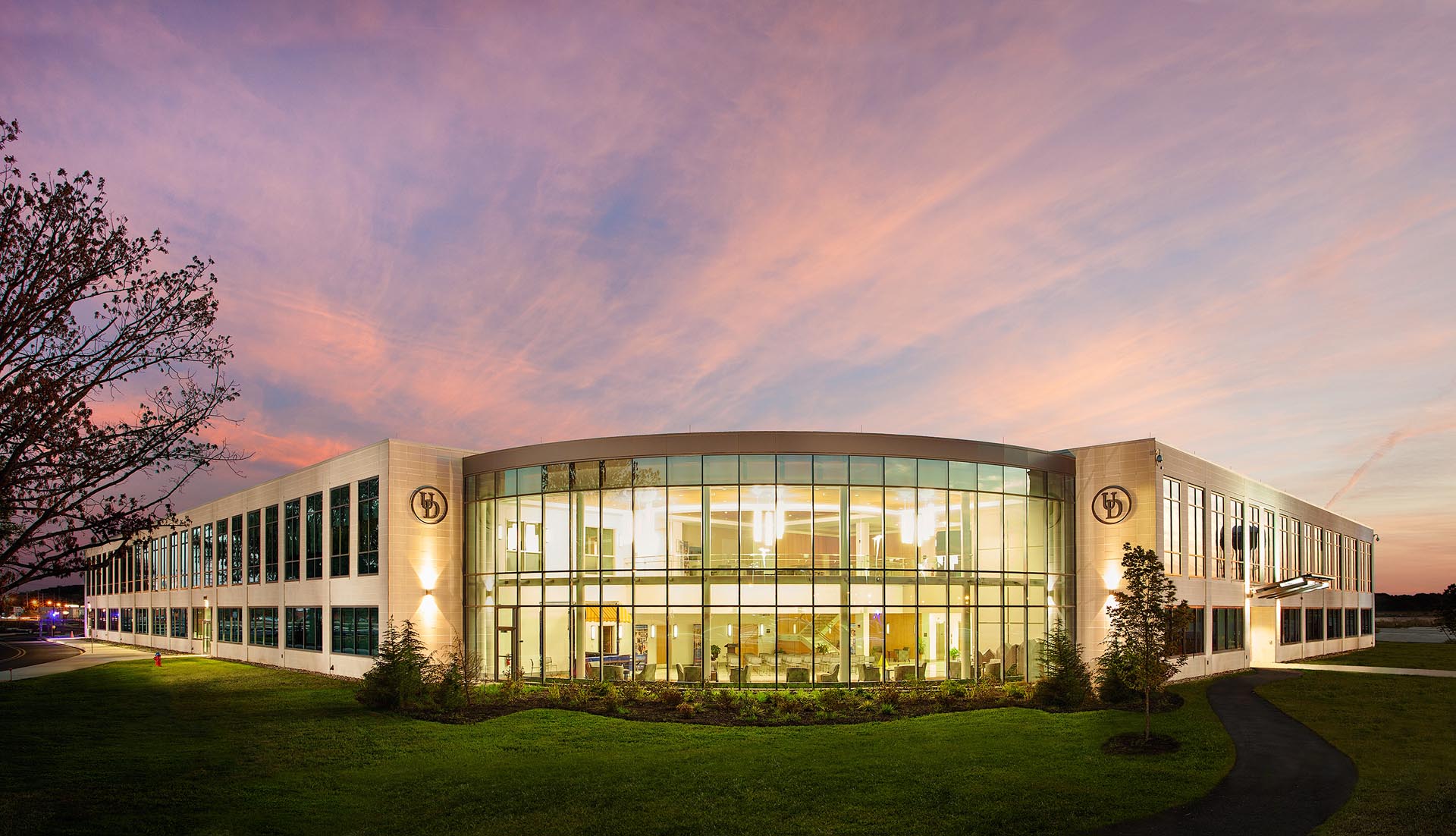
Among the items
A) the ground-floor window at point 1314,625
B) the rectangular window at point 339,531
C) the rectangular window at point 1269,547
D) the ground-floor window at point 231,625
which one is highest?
the rectangular window at point 339,531

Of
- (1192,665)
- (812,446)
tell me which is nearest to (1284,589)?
(1192,665)

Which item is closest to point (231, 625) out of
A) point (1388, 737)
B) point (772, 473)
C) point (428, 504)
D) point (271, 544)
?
point (271, 544)

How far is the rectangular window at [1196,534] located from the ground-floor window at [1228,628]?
7.01ft

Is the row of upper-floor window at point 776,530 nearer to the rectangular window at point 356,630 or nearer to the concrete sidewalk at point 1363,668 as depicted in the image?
the rectangular window at point 356,630

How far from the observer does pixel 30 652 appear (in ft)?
188

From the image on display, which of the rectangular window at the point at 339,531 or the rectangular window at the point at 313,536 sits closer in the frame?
the rectangular window at the point at 339,531

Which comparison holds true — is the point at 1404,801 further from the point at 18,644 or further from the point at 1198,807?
the point at 18,644

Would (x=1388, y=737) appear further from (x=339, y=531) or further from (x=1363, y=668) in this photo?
(x=339, y=531)

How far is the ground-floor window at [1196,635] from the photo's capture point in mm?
31938

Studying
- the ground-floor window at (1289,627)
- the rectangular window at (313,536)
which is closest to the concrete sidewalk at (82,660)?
the rectangular window at (313,536)

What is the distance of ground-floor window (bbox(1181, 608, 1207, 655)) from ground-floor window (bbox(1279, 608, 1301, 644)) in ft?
39.2

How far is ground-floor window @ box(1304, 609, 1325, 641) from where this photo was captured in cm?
4627

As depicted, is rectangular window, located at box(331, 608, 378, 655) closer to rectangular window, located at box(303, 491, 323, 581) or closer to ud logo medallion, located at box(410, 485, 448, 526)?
rectangular window, located at box(303, 491, 323, 581)

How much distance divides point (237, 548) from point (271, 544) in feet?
19.8
